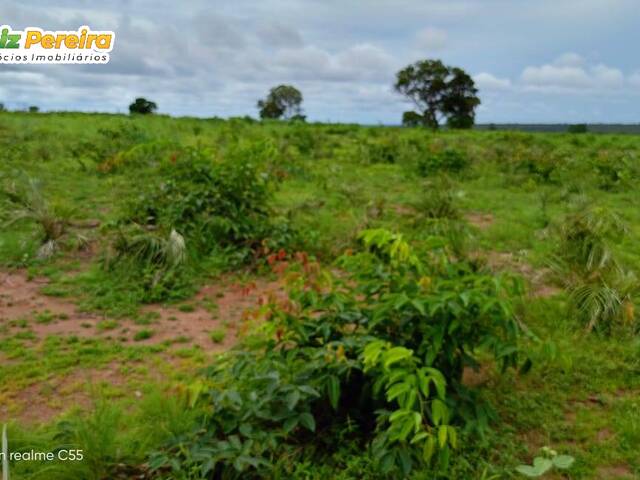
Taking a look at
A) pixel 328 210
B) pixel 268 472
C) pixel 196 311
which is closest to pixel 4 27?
pixel 328 210

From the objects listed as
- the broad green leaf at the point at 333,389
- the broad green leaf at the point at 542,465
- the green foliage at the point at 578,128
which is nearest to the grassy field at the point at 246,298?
the broad green leaf at the point at 333,389

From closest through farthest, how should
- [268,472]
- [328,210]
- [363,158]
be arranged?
[268,472]
[328,210]
[363,158]

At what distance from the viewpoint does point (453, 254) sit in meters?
4.65

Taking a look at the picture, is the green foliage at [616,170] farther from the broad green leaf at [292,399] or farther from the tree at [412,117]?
the tree at [412,117]

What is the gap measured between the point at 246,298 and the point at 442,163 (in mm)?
6493

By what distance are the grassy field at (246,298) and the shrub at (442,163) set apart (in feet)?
1.60

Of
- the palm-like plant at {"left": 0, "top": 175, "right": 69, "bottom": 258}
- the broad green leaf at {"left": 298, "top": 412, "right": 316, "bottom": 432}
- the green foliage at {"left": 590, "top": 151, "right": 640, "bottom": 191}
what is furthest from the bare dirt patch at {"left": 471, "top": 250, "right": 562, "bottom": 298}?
the green foliage at {"left": 590, "top": 151, "right": 640, "bottom": 191}

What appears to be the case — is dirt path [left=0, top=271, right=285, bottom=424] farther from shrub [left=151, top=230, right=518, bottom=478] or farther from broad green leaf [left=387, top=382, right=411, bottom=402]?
broad green leaf [left=387, top=382, right=411, bottom=402]

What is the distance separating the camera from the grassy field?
2594mm

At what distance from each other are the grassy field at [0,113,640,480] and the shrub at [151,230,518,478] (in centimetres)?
3

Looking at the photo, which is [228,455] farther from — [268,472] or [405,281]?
[405,281]

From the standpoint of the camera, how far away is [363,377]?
275 cm

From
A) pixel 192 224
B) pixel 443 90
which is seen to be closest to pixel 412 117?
pixel 443 90

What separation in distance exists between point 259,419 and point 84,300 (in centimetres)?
255
